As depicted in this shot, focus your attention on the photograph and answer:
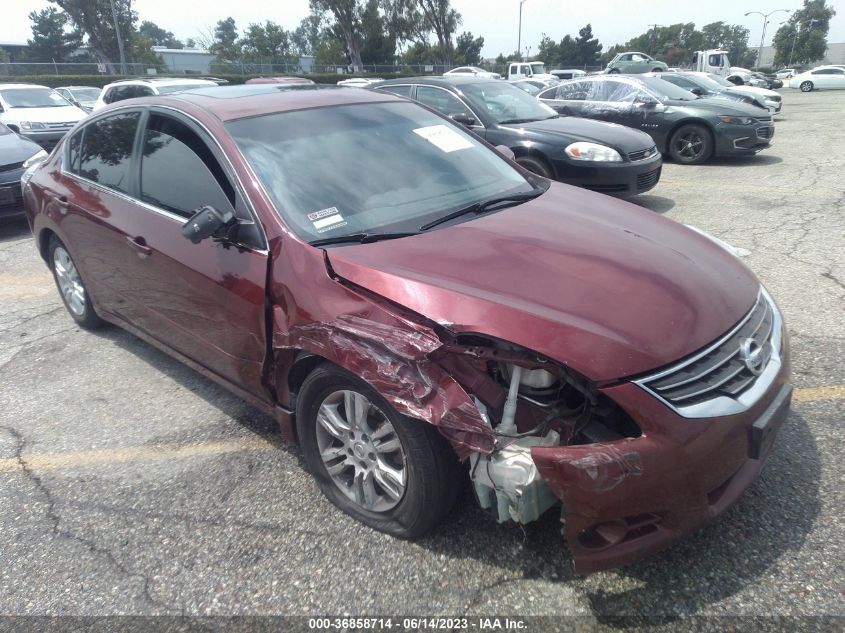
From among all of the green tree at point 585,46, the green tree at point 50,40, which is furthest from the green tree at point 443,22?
the green tree at point 50,40

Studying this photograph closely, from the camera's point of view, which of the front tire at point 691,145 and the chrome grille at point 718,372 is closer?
the chrome grille at point 718,372

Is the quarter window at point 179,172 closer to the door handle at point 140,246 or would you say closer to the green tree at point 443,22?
the door handle at point 140,246

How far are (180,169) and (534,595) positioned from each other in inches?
102

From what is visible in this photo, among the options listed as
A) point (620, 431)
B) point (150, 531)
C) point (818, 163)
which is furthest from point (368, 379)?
point (818, 163)

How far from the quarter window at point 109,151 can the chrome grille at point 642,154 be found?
17.5 feet

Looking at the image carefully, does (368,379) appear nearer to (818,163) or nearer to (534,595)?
(534,595)

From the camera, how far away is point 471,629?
6.86 feet

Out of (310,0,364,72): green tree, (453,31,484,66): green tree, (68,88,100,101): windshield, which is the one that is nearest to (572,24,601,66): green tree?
(453,31,484,66): green tree

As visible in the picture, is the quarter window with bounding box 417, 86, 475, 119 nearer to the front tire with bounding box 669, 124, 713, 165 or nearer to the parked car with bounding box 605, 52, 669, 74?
the front tire with bounding box 669, 124, 713, 165

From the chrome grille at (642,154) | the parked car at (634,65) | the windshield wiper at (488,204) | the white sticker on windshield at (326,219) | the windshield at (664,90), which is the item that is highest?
the parked car at (634,65)

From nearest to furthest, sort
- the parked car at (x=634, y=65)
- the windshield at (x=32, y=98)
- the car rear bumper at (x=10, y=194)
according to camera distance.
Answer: the car rear bumper at (x=10, y=194)
the windshield at (x=32, y=98)
the parked car at (x=634, y=65)

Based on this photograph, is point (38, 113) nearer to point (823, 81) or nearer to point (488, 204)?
point (488, 204)

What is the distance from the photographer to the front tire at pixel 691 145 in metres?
10.1

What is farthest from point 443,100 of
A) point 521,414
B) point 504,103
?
point 521,414
